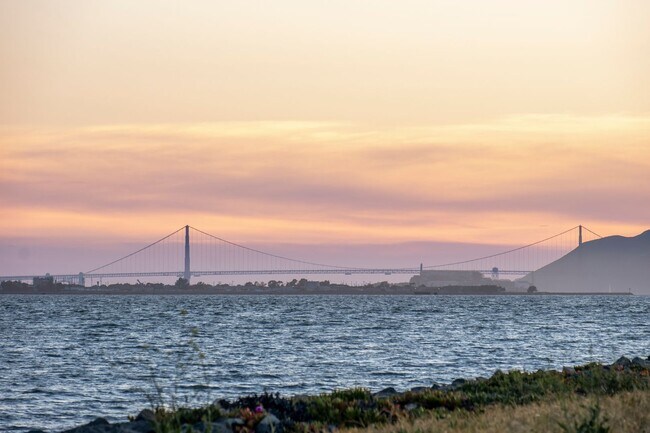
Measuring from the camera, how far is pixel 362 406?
48.2ft

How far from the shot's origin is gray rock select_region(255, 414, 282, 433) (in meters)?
12.6

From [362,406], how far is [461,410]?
5.28 ft

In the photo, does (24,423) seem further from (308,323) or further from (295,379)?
(308,323)

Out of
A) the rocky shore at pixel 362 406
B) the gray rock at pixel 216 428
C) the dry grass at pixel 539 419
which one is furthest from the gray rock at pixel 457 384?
the gray rock at pixel 216 428

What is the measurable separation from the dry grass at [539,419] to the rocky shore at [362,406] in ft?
1.99

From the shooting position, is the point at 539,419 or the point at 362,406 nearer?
the point at 539,419

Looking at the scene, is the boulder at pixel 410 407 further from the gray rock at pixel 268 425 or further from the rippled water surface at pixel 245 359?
the rippled water surface at pixel 245 359

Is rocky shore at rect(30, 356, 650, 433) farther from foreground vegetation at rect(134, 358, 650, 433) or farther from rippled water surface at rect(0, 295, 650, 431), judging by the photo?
rippled water surface at rect(0, 295, 650, 431)

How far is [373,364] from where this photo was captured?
3366 centimetres

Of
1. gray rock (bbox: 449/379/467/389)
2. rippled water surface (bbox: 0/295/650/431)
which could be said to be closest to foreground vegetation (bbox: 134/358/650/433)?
gray rock (bbox: 449/379/467/389)

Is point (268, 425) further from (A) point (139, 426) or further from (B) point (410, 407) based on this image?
(B) point (410, 407)

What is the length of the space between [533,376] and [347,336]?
3256 cm

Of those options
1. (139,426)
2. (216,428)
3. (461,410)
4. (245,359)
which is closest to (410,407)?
(461,410)

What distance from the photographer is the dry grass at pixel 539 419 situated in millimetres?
10734
